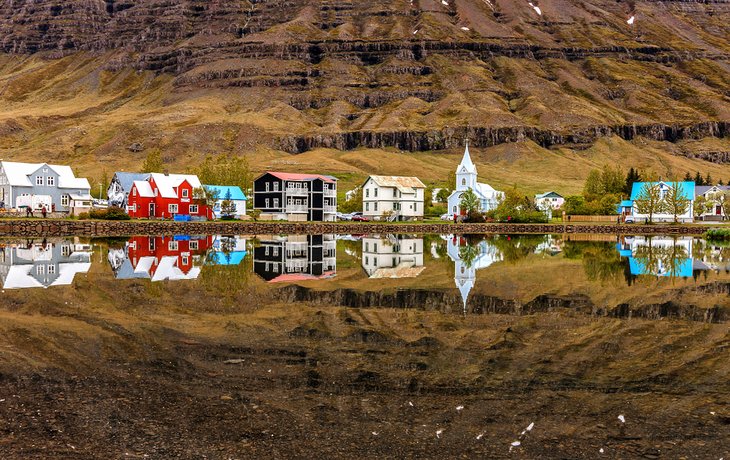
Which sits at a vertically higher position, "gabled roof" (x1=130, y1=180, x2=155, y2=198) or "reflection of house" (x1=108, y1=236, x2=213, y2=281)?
"gabled roof" (x1=130, y1=180, x2=155, y2=198)

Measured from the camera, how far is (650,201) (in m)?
104

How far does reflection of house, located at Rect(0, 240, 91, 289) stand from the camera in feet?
92.1

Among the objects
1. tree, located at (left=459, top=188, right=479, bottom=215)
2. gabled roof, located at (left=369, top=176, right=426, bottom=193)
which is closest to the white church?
tree, located at (left=459, top=188, right=479, bottom=215)

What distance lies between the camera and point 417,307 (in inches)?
872

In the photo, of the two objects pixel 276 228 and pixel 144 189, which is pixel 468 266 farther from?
pixel 144 189

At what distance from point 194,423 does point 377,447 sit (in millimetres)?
2914

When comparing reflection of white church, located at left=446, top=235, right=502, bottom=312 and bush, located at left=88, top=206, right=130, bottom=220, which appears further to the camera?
bush, located at left=88, top=206, right=130, bottom=220

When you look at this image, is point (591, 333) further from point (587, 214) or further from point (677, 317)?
point (587, 214)

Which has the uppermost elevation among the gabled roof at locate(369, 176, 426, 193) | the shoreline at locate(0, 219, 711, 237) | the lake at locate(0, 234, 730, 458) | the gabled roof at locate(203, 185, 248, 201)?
the gabled roof at locate(369, 176, 426, 193)

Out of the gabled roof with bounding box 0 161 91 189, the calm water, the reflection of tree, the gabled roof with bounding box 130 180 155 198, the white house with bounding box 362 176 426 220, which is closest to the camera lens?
the calm water

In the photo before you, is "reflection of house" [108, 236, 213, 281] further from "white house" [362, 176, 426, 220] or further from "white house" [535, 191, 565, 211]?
"white house" [535, 191, 565, 211]

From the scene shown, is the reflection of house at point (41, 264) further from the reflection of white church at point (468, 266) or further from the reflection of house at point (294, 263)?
the reflection of white church at point (468, 266)

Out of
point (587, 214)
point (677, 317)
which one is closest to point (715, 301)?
point (677, 317)

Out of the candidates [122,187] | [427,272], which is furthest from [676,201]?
[427,272]
